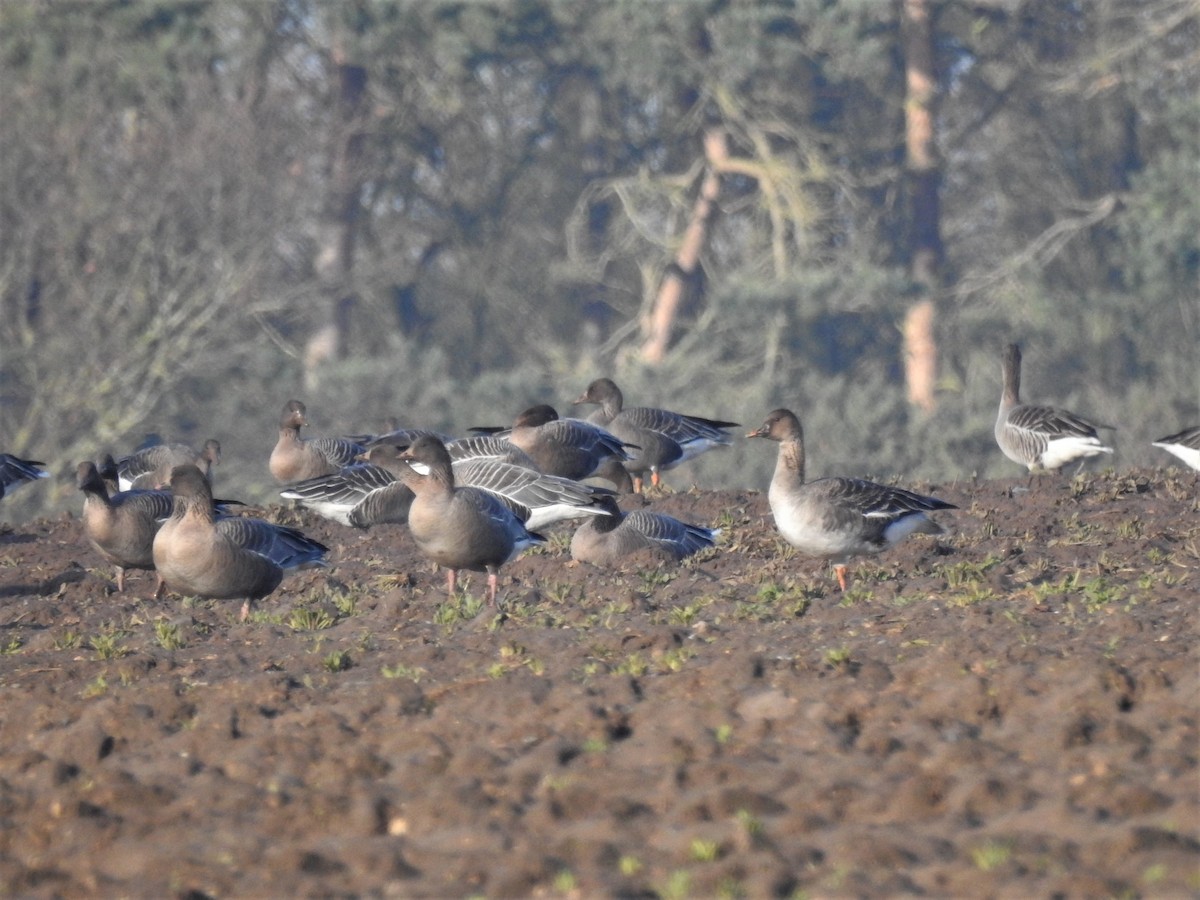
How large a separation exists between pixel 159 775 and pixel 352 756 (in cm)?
92

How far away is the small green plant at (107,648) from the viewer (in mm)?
11039

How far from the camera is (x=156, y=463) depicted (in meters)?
18.0

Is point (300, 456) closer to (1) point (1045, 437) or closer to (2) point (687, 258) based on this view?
(1) point (1045, 437)

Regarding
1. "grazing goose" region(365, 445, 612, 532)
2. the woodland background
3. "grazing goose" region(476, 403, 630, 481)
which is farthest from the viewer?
the woodland background

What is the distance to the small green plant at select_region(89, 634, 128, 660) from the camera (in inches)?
435

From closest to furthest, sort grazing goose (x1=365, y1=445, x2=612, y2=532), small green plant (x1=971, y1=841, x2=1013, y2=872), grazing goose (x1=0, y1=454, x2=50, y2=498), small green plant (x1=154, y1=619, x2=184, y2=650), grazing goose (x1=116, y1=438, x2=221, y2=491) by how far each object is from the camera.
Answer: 1. small green plant (x1=971, y1=841, x2=1013, y2=872)
2. small green plant (x1=154, y1=619, x2=184, y2=650)
3. grazing goose (x1=365, y1=445, x2=612, y2=532)
4. grazing goose (x1=0, y1=454, x2=50, y2=498)
5. grazing goose (x1=116, y1=438, x2=221, y2=491)

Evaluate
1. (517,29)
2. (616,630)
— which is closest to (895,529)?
(616,630)

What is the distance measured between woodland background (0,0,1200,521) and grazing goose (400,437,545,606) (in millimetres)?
20444

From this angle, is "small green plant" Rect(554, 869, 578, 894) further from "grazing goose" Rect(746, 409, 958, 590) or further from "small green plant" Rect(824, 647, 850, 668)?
"grazing goose" Rect(746, 409, 958, 590)

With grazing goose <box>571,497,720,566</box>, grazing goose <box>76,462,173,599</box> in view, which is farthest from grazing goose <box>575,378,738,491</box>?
grazing goose <box>76,462,173,599</box>

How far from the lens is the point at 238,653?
1098cm

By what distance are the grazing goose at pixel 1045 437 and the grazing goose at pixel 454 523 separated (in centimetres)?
655

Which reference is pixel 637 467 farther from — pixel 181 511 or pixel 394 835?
pixel 394 835

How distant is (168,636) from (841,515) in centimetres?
436
